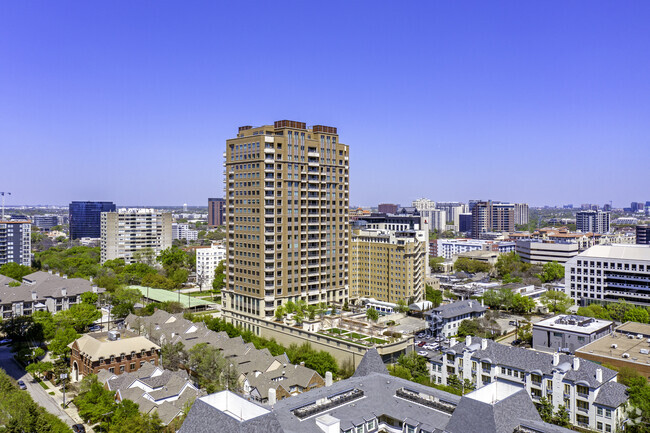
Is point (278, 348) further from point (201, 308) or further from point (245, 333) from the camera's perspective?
point (201, 308)

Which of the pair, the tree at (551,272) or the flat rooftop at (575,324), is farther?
the tree at (551,272)

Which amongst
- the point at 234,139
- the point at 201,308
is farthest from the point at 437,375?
the point at 201,308

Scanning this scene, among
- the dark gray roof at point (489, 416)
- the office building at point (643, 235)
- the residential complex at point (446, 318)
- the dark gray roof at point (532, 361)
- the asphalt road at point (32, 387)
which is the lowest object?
the asphalt road at point (32, 387)

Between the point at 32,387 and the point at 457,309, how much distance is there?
58285 mm

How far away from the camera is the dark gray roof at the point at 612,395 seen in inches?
1625

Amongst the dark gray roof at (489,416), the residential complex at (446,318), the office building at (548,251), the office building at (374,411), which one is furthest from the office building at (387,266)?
the office building at (548,251)

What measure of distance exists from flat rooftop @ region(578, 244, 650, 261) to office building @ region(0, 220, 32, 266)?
132 metres

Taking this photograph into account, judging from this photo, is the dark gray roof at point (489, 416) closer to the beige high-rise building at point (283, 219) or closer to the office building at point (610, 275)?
the beige high-rise building at point (283, 219)

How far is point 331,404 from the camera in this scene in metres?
31.8

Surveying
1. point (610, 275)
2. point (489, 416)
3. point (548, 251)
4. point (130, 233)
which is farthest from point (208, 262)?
point (489, 416)

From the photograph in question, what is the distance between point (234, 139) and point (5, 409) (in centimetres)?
4949

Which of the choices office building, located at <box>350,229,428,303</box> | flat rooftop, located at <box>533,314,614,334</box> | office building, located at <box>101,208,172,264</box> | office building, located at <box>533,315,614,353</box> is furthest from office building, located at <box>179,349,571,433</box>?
office building, located at <box>101,208,172,264</box>

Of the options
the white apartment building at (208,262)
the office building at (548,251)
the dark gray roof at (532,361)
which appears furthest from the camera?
the office building at (548,251)

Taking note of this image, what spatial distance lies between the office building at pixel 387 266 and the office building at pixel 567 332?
90.3 feet
